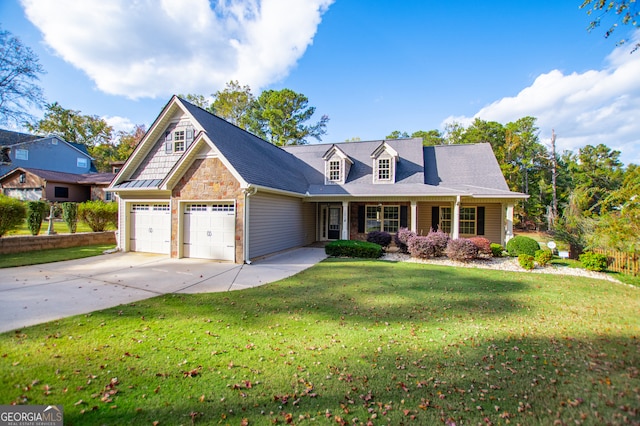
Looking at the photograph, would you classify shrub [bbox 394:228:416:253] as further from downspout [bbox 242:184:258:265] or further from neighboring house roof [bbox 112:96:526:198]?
downspout [bbox 242:184:258:265]

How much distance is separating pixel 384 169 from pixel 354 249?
597cm

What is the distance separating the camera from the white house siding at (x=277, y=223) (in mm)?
10742

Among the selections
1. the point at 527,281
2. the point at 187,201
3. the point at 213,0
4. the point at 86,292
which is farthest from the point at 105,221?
the point at 527,281

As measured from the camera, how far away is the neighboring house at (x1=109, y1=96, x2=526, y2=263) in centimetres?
1066

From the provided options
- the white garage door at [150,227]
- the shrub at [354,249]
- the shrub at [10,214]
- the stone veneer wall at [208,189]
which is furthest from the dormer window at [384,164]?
the shrub at [10,214]

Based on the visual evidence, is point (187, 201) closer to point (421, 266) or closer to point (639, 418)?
point (421, 266)

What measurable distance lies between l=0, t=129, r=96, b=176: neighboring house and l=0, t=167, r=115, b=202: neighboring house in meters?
2.52

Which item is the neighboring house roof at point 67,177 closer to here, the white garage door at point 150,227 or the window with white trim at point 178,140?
the white garage door at point 150,227

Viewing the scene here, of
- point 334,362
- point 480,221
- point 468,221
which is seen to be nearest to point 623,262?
point 480,221

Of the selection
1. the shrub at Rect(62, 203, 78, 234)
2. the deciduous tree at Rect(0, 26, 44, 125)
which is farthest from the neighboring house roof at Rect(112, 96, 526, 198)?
the deciduous tree at Rect(0, 26, 44, 125)

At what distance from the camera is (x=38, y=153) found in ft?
102

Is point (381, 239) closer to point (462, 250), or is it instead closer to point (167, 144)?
point (462, 250)

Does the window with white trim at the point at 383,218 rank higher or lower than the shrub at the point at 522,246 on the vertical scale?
higher

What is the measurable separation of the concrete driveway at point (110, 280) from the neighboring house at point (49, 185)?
20137 millimetres
